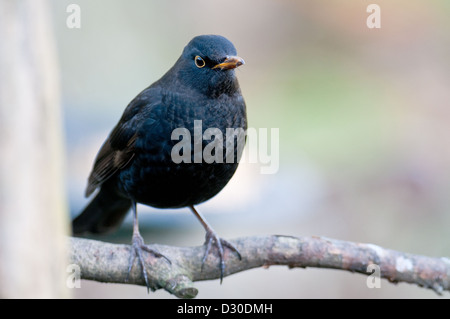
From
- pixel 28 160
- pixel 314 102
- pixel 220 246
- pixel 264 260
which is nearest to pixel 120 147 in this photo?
pixel 220 246

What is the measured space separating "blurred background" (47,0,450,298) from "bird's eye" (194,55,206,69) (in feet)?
8.06

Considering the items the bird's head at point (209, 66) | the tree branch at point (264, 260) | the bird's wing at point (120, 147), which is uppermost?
the bird's head at point (209, 66)

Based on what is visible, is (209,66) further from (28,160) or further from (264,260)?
(28,160)

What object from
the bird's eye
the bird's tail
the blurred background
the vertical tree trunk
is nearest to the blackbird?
the bird's eye

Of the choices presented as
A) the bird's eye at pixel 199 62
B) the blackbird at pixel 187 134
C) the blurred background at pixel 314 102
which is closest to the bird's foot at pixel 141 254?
the blackbird at pixel 187 134

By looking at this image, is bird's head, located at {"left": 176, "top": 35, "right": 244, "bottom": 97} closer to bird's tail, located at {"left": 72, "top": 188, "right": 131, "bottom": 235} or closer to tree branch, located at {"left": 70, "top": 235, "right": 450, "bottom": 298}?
tree branch, located at {"left": 70, "top": 235, "right": 450, "bottom": 298}

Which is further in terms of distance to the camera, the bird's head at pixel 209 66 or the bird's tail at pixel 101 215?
the bird's tail at pixel 101 215

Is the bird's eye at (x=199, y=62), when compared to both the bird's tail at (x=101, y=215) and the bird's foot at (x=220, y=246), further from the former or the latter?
the bird's tail at (x=101, y=215)

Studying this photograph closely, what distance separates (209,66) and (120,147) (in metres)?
0.81

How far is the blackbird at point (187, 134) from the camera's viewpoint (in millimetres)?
3141

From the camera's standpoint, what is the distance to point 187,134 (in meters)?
3.12

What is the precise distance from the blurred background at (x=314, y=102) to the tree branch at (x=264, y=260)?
6.96 ft

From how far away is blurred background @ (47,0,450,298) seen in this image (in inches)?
226

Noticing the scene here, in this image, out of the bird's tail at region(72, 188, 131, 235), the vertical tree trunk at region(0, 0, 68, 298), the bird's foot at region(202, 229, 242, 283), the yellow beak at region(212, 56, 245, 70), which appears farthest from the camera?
the bird's tail at region(72, 188, 131, 235)
